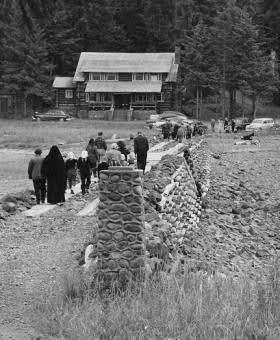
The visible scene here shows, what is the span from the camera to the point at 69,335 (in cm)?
928

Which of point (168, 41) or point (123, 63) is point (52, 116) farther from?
point (168, 41)

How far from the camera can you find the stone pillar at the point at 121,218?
1134cm

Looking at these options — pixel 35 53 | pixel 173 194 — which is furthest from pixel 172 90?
pixel 173 194

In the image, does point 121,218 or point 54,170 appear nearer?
point 121,218

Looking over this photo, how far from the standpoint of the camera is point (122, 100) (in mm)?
72938

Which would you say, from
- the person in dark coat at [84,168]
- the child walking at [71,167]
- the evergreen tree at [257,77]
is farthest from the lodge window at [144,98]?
the person in dark coat at [84,168]

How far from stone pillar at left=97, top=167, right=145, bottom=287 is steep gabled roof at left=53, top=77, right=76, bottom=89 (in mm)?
62397

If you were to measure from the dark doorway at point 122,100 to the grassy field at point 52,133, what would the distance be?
12.3 m

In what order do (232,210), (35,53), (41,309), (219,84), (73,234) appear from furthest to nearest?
A: 1. (35,53)
2. (219,84)
3. (232,210)
4. (73,234)
5. (41,309)

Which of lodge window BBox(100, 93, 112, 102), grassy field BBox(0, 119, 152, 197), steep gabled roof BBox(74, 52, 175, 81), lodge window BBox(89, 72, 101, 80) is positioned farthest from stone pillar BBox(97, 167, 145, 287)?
lodge window BBox(89, 72, 101, 80)

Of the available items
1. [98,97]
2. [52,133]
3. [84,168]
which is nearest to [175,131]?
[52,133]

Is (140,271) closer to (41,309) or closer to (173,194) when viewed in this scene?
(41,309)

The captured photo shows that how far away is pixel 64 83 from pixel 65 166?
182ft

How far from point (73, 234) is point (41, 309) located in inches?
194
